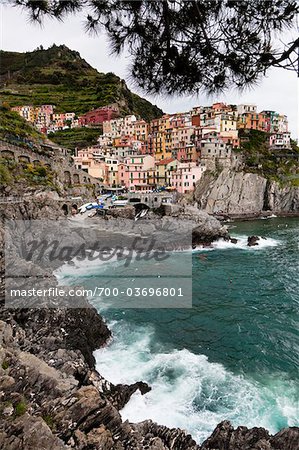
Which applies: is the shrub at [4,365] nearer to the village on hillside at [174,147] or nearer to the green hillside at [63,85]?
the village on hillside at [174,147]

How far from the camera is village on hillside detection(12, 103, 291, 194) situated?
5822 cm

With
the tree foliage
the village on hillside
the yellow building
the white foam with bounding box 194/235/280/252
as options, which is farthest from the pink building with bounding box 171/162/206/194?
the tree foliage

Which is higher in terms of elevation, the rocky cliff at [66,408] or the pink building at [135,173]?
the pink building at [135,173]

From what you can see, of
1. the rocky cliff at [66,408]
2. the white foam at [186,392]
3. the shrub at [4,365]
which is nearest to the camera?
the rocky cliff at [66,408]

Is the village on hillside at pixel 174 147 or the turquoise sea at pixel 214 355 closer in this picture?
the turquoise sea at pixel 214 355

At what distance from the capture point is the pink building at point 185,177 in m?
57.6

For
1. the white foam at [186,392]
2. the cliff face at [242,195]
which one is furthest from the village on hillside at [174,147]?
the white foam at [186,392]

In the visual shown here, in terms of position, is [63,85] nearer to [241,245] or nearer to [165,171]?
[165,171]

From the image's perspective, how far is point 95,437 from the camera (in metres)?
6.64

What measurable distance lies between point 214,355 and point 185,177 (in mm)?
46174

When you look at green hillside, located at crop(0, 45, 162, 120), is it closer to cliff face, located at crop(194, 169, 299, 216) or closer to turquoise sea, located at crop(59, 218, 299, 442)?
cliff face, located at crop(194, 169, 299, 216)

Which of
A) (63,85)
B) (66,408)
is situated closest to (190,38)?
(66,408)

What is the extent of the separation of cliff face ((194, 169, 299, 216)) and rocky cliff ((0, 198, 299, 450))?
4792 cm

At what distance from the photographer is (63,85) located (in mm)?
115438
